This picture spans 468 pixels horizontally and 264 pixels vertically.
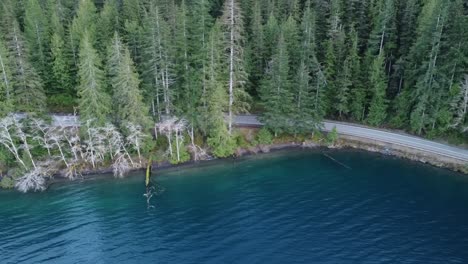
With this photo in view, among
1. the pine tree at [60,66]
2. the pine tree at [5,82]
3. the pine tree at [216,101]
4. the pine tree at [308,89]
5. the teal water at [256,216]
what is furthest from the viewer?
the pine tree at [60,66]

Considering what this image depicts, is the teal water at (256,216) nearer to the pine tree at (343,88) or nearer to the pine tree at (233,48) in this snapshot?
the pine tree at (343,88)

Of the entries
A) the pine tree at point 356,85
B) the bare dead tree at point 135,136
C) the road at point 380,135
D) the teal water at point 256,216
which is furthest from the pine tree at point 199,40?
the pine tree at point 356,85

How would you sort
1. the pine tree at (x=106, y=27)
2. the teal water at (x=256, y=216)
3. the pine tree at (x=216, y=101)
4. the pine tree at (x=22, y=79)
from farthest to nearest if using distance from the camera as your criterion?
the pine tree at (x=106, y=27), the pine tree at (x=216, y=101), the pine tree at (x=22, y=79), the teal water at (x=256, y=216)

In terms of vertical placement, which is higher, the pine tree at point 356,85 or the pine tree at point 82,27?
the pine tree at point 82,27

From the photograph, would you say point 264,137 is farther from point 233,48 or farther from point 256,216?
point 256,216

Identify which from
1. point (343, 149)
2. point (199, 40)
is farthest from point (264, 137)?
point (199, 40)

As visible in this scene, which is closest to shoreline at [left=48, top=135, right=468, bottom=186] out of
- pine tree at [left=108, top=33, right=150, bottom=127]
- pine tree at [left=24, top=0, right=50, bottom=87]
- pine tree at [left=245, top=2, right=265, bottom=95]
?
pine tree at [left=108, top=33, right=150, bottom=127]

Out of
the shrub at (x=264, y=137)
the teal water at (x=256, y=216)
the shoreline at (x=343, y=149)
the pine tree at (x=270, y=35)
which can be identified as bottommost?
the teal water at (x=256, y=216)
